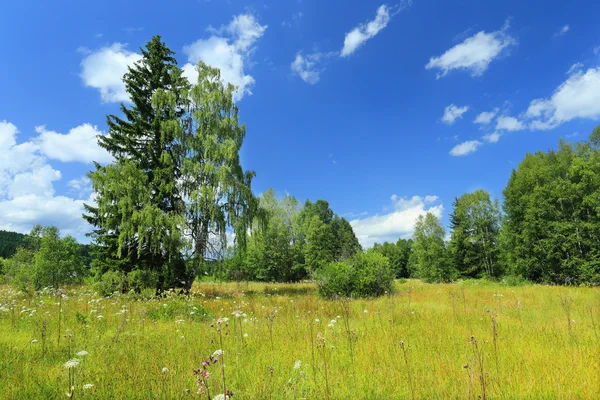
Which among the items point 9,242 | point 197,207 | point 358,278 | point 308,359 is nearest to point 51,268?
point 197,207

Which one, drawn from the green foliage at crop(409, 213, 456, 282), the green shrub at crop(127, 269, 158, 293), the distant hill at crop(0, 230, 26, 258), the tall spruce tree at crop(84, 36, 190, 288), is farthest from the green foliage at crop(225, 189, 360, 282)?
the distant hill at crop(0, 230, 26, 258)

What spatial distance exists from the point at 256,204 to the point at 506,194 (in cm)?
2666

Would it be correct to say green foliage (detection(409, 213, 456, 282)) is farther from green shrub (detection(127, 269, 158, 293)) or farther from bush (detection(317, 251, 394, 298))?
green shrub (detection(127, 269, 158, 293))

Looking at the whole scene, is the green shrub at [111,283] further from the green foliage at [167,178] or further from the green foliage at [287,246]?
the green foliage at [287,246]

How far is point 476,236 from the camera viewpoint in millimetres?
37375

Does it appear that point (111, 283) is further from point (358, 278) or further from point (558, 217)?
point (558, 217)

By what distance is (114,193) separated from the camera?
14414 mm

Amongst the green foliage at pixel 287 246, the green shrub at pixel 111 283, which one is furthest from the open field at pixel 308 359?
the green foliage at pixel 287 246

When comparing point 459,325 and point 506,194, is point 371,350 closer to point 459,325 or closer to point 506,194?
point 459,325

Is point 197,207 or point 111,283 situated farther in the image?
point 197,207

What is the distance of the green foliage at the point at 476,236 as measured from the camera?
3709 centimetres

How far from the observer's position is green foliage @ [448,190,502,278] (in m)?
37.1

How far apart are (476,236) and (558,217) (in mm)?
13112

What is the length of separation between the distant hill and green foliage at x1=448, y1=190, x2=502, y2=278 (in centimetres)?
10754
